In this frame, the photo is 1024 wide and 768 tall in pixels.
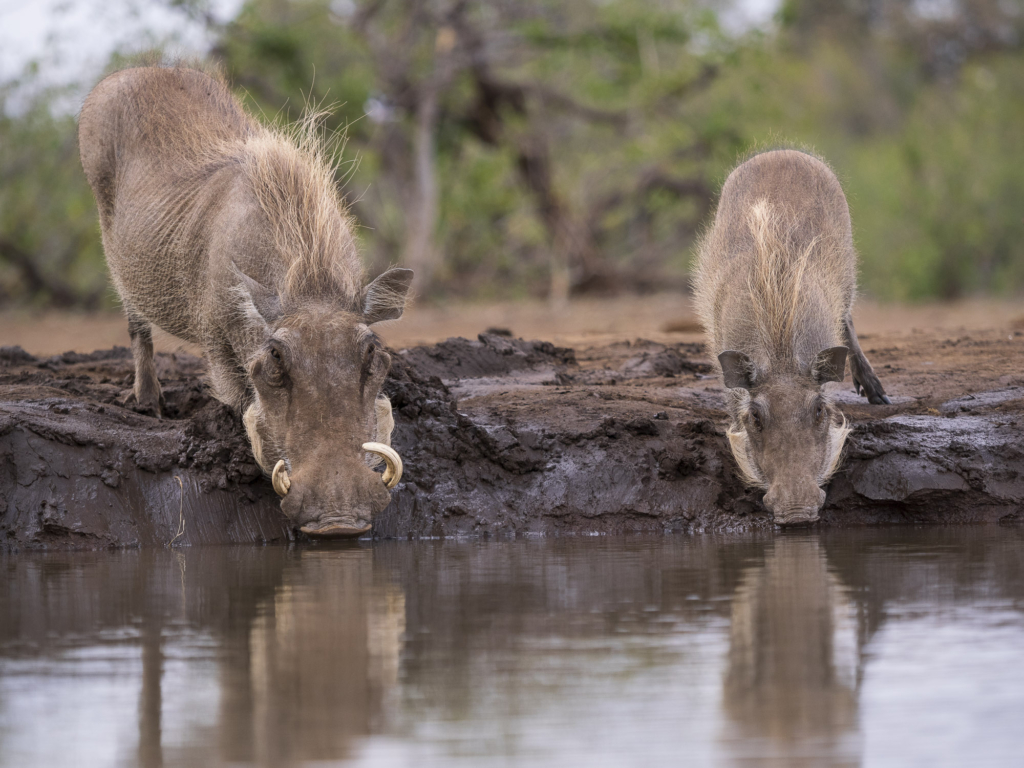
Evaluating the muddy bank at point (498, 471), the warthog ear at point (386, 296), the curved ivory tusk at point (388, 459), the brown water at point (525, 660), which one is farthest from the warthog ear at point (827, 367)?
the curved ivory tusk at point (388, 459)

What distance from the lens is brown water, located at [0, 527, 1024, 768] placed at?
2.15 metres

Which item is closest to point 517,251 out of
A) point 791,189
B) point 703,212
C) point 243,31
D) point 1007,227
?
point 703,212

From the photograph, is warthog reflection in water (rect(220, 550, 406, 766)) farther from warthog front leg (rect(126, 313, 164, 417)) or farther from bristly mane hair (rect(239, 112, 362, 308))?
warthog front leg (rect(126, 313, 164, 417))

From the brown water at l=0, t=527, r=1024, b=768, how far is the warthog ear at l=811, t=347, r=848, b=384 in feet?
2.58

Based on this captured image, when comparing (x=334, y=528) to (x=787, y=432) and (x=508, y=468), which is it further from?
(x=787, y=432)

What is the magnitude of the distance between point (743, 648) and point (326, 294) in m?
2.18

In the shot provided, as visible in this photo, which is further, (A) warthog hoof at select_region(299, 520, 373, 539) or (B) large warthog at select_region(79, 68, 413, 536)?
(B) large warthog at select_region(79, 68, 413, 536)

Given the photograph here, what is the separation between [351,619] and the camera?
125 inches

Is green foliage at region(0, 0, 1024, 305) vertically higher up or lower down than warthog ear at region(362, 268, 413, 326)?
higher up

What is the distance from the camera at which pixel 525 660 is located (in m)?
2.71

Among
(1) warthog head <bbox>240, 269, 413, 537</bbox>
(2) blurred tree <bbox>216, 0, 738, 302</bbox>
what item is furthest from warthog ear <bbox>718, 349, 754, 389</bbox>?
(2) blurred tree <bbox>216, 0, 738, 302</bbox>

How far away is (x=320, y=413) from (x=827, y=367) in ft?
6.22

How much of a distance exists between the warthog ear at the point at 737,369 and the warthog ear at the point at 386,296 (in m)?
1.16

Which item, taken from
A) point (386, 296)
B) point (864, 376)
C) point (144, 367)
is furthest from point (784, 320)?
point (144, 367)
